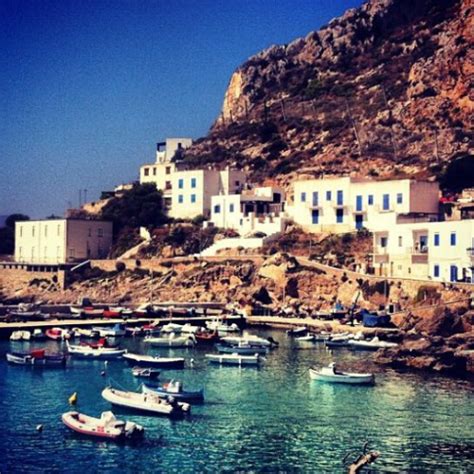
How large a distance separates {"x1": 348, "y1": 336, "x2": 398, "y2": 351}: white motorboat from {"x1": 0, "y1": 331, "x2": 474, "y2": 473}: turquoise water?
22.2 ft

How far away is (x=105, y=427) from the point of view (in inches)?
1603

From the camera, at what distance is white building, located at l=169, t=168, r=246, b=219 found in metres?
101

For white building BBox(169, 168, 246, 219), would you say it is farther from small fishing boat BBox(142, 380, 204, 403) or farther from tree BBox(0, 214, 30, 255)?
small fishing boat BBox(142, 380, 204, 403)

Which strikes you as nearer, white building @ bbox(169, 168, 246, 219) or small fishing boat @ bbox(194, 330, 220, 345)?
small fishing boat @ bbox(194, 330, 220, 345)

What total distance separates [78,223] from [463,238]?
43.4m

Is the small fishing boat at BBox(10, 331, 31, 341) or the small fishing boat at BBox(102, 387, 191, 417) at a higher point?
the small fishing boat at BBox(10, 331, 31, 341)

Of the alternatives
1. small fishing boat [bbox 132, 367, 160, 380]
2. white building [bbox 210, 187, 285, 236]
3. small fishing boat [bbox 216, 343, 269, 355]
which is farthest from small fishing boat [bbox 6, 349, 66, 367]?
white building [bbox 210, 187, 285, 236]

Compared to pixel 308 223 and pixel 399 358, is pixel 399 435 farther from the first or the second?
pixel 308 223

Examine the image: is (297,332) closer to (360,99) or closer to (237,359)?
(237,359)

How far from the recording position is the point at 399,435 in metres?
42.2

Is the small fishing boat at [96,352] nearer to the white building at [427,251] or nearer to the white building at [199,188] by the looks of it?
the white building at [427,251]

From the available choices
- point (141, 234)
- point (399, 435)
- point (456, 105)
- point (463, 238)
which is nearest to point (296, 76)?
point (456, 105)

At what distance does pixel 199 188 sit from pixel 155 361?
42642mm

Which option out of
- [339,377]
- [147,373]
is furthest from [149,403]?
[339,377]
